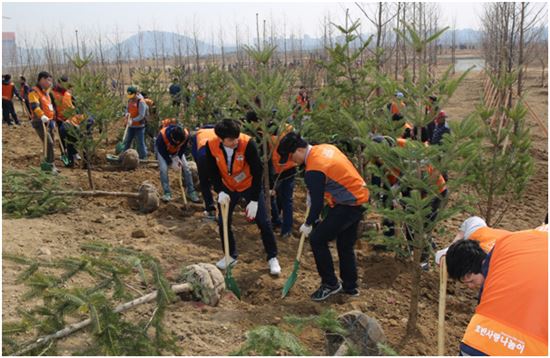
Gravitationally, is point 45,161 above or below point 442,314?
above

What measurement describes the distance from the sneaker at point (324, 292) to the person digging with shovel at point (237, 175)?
566 mm

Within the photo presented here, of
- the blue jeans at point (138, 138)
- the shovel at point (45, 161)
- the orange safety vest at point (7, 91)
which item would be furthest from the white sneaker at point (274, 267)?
the orange safety vest at point (7, 91)

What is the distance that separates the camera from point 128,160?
8883 mm

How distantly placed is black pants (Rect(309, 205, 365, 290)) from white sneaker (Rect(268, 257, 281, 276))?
57cm

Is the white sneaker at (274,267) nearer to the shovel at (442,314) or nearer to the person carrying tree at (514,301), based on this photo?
the shovel at (442,314)

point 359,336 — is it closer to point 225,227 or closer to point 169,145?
point 225,227

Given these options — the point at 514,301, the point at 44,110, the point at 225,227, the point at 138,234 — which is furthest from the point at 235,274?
the point at 44,110

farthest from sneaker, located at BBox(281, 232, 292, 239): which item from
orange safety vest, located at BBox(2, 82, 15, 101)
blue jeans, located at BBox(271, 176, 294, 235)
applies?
orange safety vest, located at BBox(2, 82, 15, 101)

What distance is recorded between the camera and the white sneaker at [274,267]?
499 centimetres

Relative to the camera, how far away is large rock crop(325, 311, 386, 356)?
3.41m

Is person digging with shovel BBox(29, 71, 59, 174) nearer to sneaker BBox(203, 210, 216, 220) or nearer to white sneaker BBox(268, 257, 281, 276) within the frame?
sneaker BBox(203, 210, 216, 220)

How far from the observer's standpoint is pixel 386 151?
3727 millimetres

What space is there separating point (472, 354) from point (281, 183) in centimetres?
382

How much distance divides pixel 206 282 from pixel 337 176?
1.49 meters
